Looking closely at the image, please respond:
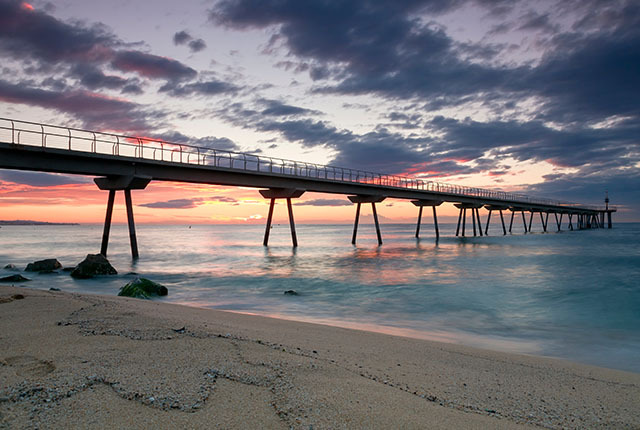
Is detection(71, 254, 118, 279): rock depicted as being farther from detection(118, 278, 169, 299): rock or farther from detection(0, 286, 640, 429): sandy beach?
detection(0, 286, 640, 429): sandy beach

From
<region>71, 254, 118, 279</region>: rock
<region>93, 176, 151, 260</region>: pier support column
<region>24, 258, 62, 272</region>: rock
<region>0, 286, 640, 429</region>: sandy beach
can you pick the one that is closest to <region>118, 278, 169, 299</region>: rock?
<region>0, 286, 640, 429</region>: sandy beach

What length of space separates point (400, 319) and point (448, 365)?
5605 mm

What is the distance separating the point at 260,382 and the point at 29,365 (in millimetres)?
2252

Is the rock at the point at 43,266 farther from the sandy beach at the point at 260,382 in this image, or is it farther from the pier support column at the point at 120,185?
the sandy beach at the point at 260,382

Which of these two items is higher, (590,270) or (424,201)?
(424,201)

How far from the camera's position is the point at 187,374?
3.44 metres

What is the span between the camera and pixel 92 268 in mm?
17203

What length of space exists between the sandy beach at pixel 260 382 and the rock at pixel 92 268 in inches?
492

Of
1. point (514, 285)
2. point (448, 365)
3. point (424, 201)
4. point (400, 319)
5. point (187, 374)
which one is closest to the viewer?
point (187, 374)

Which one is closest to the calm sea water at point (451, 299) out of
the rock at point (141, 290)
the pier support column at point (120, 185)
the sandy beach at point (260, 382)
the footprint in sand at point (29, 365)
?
the rock at point (141, 290)

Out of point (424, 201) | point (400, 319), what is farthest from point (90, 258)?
point (424, 201)

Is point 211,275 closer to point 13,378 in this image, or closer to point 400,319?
point 400,319

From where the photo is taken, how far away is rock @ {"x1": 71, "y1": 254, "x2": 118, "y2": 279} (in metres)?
16.8

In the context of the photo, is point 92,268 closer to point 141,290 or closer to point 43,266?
point 43,266
